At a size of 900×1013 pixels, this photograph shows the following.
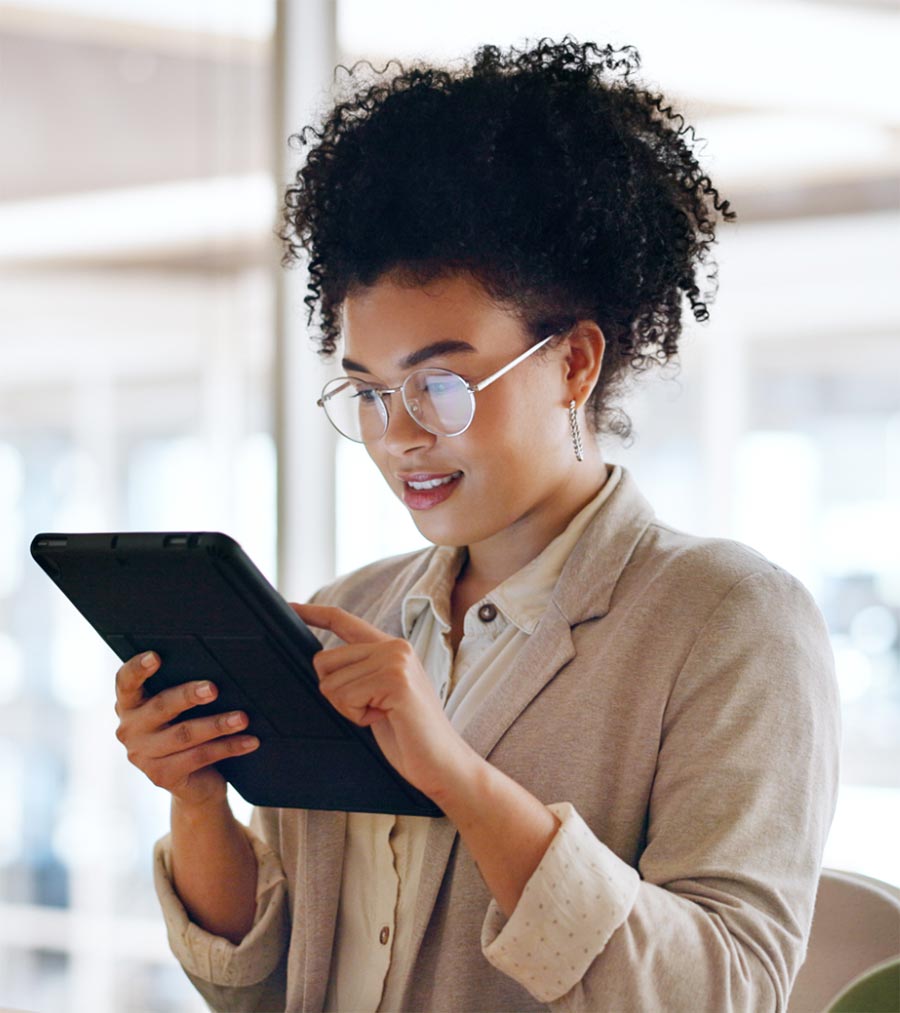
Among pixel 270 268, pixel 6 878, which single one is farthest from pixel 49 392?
pixel 6 878

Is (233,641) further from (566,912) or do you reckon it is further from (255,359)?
(255,359)

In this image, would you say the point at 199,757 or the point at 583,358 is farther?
the point at 583,358

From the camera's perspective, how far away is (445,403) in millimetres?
1180

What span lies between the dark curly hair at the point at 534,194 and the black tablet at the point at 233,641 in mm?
391

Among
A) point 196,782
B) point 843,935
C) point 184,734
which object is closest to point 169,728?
point 184,734

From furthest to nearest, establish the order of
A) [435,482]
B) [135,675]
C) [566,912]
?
[435,482] → [135,675] → [566,912]

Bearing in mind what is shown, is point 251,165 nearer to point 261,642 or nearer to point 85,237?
point 85,237

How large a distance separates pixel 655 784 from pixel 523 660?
176 millimetres

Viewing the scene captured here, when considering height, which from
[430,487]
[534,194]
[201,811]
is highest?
[534,194]

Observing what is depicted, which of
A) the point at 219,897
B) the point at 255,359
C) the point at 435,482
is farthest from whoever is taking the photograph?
the point at 255,359

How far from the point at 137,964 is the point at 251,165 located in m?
1.94

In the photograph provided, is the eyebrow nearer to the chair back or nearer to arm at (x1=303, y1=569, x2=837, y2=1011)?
arm at (x1=303, y1=569, x2=837, y2=1011)

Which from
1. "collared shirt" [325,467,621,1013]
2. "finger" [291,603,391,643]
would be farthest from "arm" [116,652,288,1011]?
"finger" [291,603,391,643]

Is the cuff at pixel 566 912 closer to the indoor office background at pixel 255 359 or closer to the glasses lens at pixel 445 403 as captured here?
the glasses lens at pixel 445 403
